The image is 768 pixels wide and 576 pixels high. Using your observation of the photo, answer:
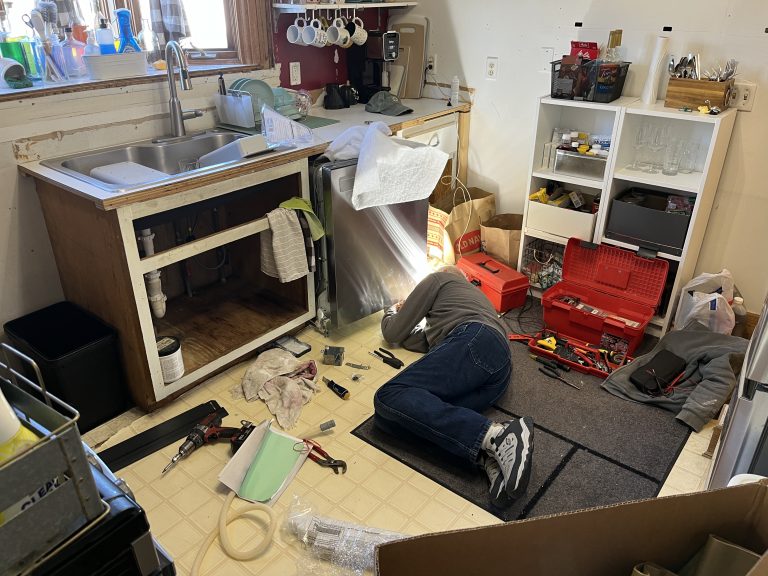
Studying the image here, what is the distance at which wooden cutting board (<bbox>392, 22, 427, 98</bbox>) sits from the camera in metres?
3.44

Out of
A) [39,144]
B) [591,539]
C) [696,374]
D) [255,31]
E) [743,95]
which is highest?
[255,31]

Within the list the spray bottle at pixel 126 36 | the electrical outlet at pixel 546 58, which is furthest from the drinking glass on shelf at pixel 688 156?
the spray bottle at pixel 126 36

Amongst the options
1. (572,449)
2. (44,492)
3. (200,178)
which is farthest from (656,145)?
(44,492)

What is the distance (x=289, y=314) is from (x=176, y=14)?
140cm

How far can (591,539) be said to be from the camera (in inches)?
33.3

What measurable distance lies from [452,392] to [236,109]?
5.10ft

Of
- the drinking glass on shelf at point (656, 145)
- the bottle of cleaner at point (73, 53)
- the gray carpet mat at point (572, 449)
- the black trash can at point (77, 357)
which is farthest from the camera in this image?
the drinking glass on shelf at point (656, 145)

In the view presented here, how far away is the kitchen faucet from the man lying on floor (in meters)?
1.24

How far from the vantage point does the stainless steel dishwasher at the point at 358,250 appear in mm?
2475

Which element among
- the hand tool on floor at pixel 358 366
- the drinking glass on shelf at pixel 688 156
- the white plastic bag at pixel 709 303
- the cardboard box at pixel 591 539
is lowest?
the hand tool on floor at pixel 358 366

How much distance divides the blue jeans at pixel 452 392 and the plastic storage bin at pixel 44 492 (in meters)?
1.29

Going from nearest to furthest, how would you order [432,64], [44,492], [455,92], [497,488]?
[44,492] → [497,488] → [455,92] → [432,64]

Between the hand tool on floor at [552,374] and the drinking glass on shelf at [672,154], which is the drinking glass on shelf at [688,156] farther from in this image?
the hand tool on floor at [552,374]

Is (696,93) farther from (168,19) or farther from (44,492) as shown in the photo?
(44,492)
